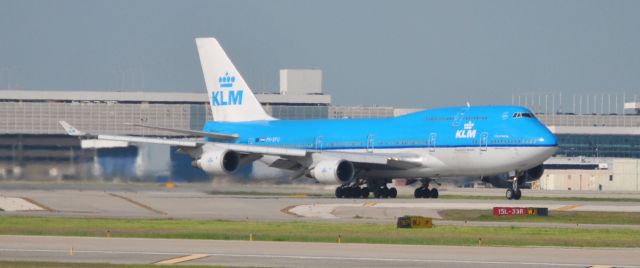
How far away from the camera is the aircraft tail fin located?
80.8 metres

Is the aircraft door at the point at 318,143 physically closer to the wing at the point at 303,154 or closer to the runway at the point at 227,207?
the wing at the point at 303,154

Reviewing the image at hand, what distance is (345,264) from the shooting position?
31031mm

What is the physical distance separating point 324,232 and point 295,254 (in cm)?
925

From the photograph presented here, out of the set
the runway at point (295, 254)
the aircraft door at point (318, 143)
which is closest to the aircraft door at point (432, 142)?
the aircraft door at point (318, 143)

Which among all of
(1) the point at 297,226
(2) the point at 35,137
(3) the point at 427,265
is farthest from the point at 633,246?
(2) the point at 35,137

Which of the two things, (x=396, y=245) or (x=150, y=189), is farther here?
(x=150, y=189)

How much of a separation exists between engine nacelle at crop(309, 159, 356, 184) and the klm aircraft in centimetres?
5

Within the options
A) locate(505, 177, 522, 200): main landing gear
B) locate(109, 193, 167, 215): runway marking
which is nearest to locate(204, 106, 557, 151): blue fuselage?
locate(505, 177, 522, 200): main landing gear

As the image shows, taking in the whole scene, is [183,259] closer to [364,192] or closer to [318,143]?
[364,192]

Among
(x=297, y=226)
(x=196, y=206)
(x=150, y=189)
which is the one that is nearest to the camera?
(x=297, y=226)

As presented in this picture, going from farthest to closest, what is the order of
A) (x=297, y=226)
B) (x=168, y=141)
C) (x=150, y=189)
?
(x=150, y=189) → (x=168, y=141) → (x=297, y=226)

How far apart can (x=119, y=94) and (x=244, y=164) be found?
119m

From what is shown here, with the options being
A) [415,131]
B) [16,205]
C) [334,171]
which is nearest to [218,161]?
[334,171]

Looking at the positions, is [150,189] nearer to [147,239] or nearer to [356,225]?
[356,225]
